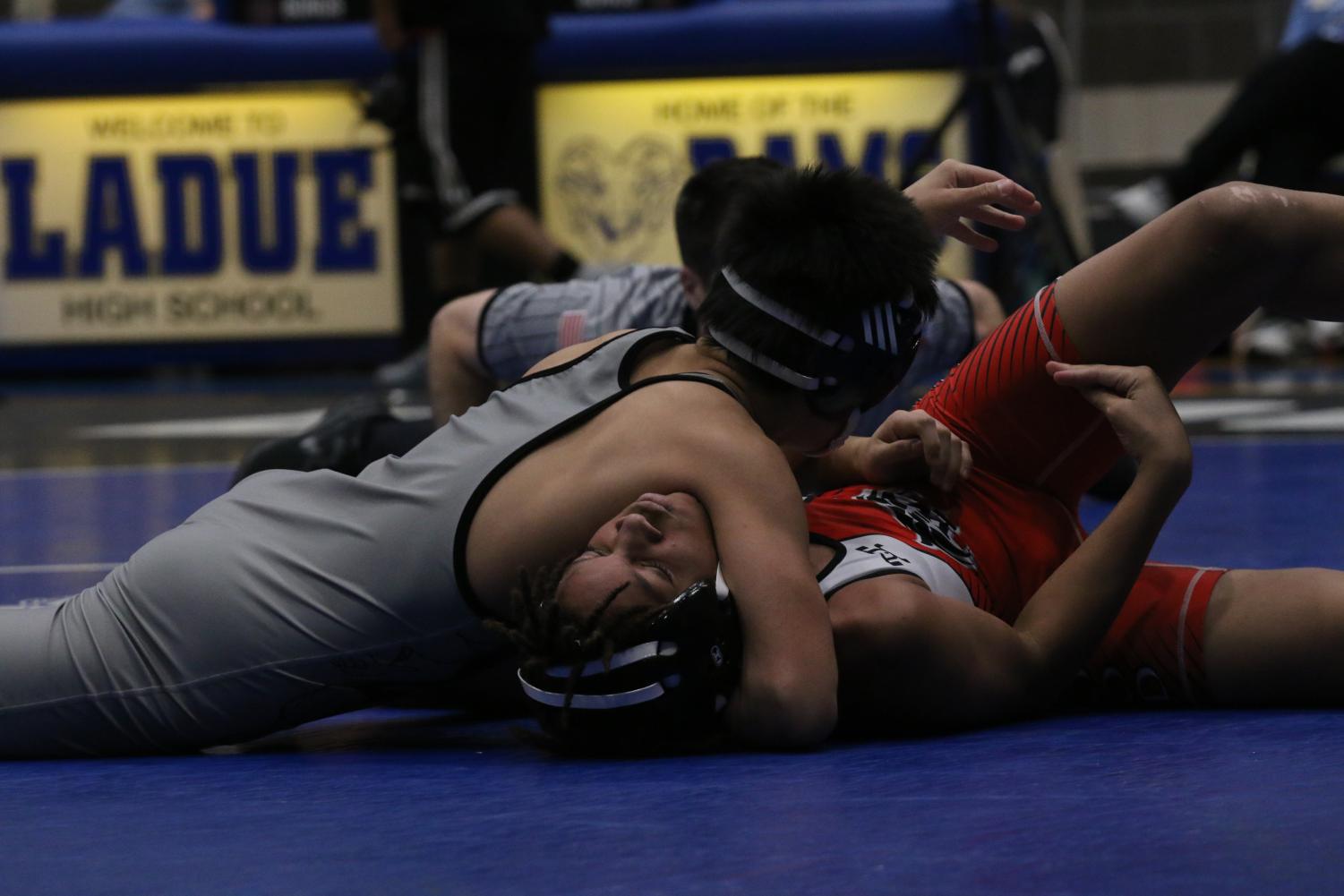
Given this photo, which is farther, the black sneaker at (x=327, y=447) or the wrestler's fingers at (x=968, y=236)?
the black sneaker at (x=327, y=447)

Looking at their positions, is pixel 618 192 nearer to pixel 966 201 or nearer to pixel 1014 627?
pixel 966 201

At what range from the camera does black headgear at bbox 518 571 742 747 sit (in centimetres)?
202

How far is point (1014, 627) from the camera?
7.45 ft

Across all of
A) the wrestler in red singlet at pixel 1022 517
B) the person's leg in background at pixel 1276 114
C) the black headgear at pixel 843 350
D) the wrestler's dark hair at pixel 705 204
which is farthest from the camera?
the person's leg in background at pixel 1276 114

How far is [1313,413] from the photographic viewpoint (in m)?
6.14

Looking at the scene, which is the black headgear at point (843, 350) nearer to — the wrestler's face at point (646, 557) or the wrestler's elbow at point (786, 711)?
the wrestler's face at point (646, 557)

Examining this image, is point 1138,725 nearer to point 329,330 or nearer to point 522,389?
point 522,389

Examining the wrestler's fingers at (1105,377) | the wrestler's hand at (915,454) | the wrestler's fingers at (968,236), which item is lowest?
the wrestler's hand at (915,454)

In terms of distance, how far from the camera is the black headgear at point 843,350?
2121mm

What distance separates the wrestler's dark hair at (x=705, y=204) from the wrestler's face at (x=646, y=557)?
120 cm

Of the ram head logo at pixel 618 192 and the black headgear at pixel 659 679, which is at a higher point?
the black headgear at pixel 659 679

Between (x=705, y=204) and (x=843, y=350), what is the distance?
1217 millimetres

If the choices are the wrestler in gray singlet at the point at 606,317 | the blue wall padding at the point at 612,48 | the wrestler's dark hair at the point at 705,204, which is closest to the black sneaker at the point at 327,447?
the wrestler in gray singlet at the point at 606,317

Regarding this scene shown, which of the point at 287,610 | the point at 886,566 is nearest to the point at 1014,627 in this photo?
the point at 886,566
